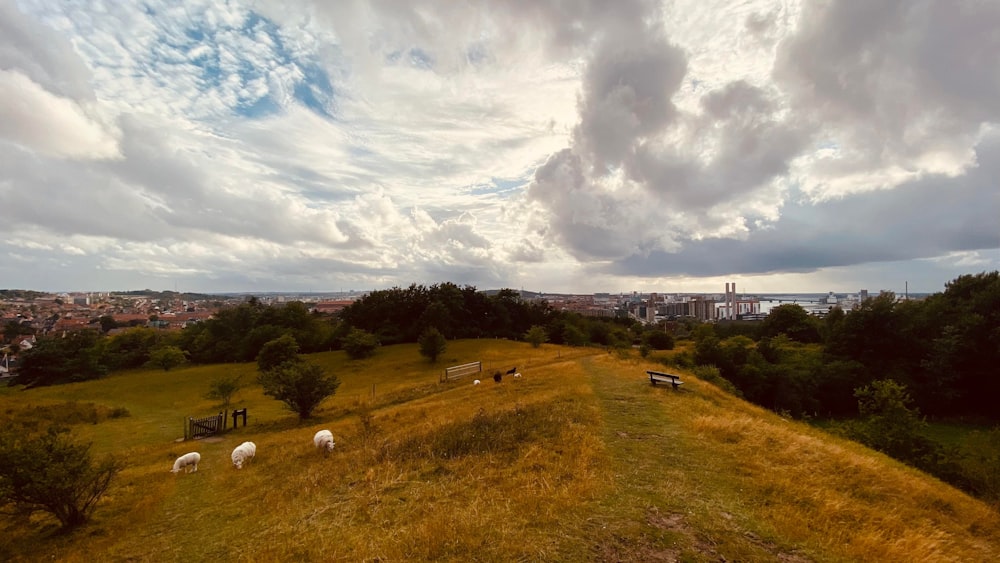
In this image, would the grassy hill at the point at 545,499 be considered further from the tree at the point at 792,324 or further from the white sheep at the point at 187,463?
the tree at the point at 792,324

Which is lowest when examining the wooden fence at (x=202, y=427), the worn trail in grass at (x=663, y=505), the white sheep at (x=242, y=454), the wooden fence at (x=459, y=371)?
the wooden fence at (x=202, y=427)

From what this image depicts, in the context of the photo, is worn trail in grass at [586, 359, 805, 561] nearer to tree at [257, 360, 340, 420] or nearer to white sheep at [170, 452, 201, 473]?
white sheep at [170, 452, 201, 473]

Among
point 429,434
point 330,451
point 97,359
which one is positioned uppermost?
point 429,434

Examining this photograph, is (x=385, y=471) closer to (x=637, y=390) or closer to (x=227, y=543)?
(x=227, y=543)

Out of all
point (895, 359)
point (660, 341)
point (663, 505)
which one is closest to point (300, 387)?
point (663, 505)

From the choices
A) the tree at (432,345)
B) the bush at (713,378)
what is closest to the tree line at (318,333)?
the tree at (432,345)

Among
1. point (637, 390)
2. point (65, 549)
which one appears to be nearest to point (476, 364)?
point (637, 390)
